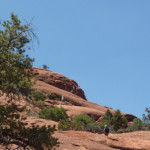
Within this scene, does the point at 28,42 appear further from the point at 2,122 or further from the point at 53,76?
the point at 53,76

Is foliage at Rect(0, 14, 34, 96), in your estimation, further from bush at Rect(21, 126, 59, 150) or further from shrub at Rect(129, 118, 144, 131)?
shrub at Rect(129, 118, 144, 131)

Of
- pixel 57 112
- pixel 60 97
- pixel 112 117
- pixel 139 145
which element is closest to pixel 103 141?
pixel 139 145

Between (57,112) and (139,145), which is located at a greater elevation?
(57,112)

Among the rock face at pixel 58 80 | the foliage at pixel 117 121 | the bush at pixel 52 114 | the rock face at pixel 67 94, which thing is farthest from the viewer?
the rock face at pixel 58 80

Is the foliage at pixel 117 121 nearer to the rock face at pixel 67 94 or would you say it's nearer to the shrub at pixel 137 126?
the shrub at pixel 137 126

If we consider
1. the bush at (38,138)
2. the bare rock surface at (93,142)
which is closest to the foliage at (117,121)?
the bare rock surface at (93,142)

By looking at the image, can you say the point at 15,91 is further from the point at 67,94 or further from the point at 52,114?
the point at 67,94

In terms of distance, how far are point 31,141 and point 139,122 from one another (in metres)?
42.9

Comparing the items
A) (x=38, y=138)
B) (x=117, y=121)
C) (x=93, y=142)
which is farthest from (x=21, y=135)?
(x=117, y=121)

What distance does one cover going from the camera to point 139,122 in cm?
4931

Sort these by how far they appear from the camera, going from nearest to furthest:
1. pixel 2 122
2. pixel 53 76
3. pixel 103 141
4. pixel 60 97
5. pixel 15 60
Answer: pixel 2 122
pixel 15 60
pixel 103 141
pixel 60 97
pixel 53 76

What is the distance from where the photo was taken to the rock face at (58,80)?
6525 cm

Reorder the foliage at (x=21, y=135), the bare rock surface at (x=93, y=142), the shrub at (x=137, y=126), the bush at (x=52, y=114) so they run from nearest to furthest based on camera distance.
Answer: the foliage at (x=21, y=135) < the bare rock surface at (x=93, y=142) < the bush at (x=52, y=114) < the shrub at (x=137, y=126)

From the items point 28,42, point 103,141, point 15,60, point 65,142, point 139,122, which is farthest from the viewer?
point 139,122
